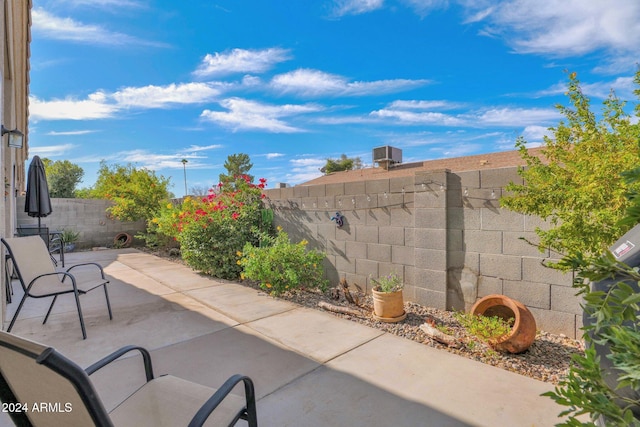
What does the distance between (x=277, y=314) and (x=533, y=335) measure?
8.91 feet

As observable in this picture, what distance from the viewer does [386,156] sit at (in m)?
16.0

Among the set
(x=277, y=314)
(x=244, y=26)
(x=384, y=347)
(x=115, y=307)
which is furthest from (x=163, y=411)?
(x=244, y=26)

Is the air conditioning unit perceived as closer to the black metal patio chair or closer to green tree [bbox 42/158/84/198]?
the black metal patio chair

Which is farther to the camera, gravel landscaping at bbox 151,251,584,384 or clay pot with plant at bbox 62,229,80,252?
clay pot with plant at bbox 62,229,80,252

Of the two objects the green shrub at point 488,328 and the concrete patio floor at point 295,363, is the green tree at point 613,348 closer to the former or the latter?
the concrete patio floor at point 295,363

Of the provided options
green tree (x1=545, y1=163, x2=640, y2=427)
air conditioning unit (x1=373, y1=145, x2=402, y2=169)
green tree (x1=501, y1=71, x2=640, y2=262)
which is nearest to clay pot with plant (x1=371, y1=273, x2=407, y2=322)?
green tree (x1=501, y1=71, x2=640, y2=262)

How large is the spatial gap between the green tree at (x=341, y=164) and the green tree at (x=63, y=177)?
2275 centimetres

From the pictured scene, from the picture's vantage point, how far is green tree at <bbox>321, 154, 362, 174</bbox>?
116 ft

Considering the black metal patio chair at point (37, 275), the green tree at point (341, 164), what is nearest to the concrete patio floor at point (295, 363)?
the black metal patio chair at point (37, 275)

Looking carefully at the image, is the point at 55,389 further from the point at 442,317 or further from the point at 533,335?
the point at 442,317

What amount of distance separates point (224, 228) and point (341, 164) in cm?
3102

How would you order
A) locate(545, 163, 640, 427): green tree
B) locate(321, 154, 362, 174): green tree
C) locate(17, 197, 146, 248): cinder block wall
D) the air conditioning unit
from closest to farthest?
locate(545, 163, 640, 427): green tree < locate(17, 197, 146, 248): cinder block wall < the air conditioning unit < locate(321, 154, 362, 174): green tree

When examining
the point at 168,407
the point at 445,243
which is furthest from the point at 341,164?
the point at 168,407

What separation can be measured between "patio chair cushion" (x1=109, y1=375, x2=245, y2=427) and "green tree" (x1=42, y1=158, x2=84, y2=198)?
27814 mm
